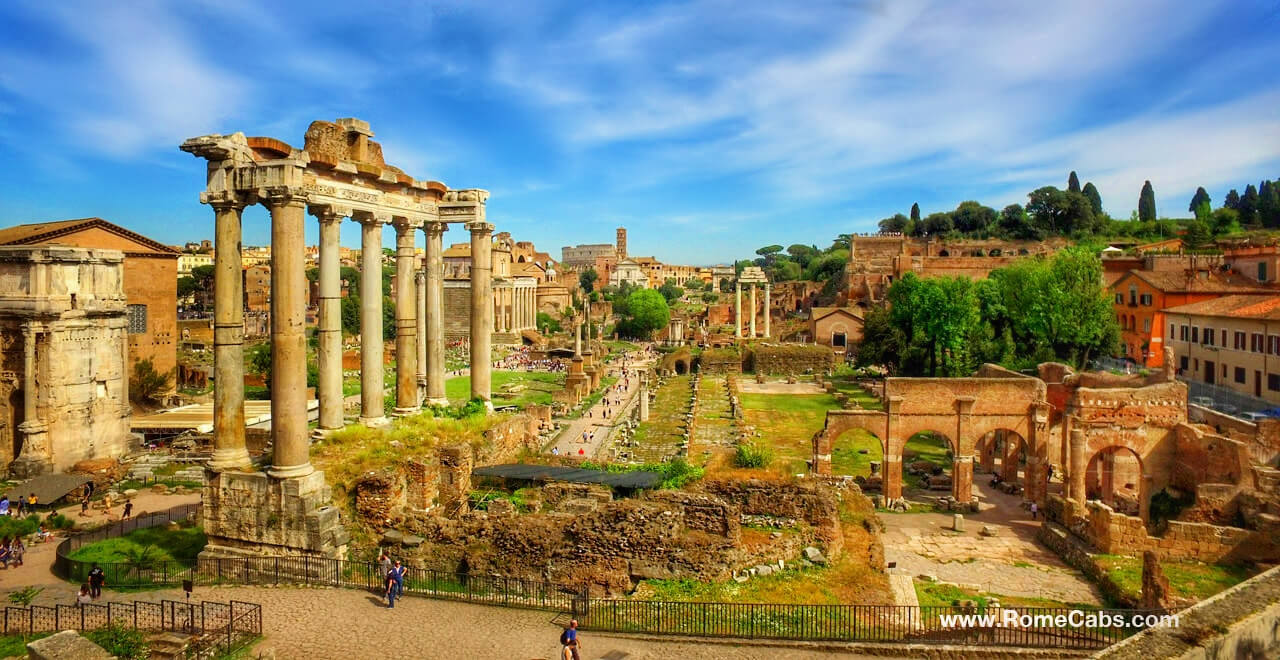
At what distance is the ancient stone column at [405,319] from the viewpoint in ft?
62.3

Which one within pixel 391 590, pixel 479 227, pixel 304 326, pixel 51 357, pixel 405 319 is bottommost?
pixel 391 590

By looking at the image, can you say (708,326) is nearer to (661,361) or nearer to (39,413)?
(661,361)

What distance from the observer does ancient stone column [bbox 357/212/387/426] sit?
17.6 meters

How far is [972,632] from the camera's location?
12.8 meters

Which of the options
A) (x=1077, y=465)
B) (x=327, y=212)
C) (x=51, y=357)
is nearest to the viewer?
(x=327, y=212)

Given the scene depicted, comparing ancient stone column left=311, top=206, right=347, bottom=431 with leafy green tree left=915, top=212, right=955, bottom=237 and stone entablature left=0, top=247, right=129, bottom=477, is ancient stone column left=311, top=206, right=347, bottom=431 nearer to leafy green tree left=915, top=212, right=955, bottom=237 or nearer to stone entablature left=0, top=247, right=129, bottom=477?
stone entablature left=0, top=247, right=129, bottom=477

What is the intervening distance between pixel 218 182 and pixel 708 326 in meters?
109

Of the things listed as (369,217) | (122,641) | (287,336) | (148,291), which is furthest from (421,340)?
(122,641)

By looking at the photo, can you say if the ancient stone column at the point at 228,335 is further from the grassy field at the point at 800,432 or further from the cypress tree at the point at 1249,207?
the cypress tree at the point at 1249,207

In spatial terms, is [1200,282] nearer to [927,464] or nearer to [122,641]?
[927,464]

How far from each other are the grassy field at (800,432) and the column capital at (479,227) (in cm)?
1217

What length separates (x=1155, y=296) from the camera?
5234 cm

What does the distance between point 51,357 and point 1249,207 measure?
132890mm

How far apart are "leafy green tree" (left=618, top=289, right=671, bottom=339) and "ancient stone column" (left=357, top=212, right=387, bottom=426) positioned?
3813 inches
